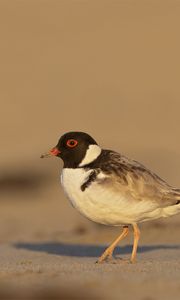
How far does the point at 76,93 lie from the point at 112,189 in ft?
68.7

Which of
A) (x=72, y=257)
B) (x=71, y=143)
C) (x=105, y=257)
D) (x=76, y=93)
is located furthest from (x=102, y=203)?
(x=76, y=93)

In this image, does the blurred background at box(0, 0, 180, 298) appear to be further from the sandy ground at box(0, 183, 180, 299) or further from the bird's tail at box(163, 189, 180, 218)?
the bird's tail at box(163, 189, 180, 218)

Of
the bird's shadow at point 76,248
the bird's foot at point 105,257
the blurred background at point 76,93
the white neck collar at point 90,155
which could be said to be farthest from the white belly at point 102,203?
the blurred background at point 76,93

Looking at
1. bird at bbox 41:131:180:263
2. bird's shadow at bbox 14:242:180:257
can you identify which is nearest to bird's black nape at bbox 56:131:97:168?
bird at bbox 41:131:180:263

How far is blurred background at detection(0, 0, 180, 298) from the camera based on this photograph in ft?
51.1

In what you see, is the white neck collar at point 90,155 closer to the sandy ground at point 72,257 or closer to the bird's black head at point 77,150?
the bird's black head at point 77,150

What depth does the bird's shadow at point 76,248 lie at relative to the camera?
11.4 m

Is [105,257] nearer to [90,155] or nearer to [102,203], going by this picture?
[102,203]

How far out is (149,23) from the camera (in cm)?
4441

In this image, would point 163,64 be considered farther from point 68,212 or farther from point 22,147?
point 68,212

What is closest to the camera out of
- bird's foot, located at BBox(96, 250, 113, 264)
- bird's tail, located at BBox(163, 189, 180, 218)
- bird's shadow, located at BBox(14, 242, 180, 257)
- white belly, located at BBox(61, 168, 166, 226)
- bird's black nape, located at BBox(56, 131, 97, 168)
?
white belly, located at BBox(61, 168, 166, 226)

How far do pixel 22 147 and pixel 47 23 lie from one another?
2477cm

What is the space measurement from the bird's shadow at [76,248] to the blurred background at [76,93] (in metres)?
0.45

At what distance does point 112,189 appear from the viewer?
9.86 m
